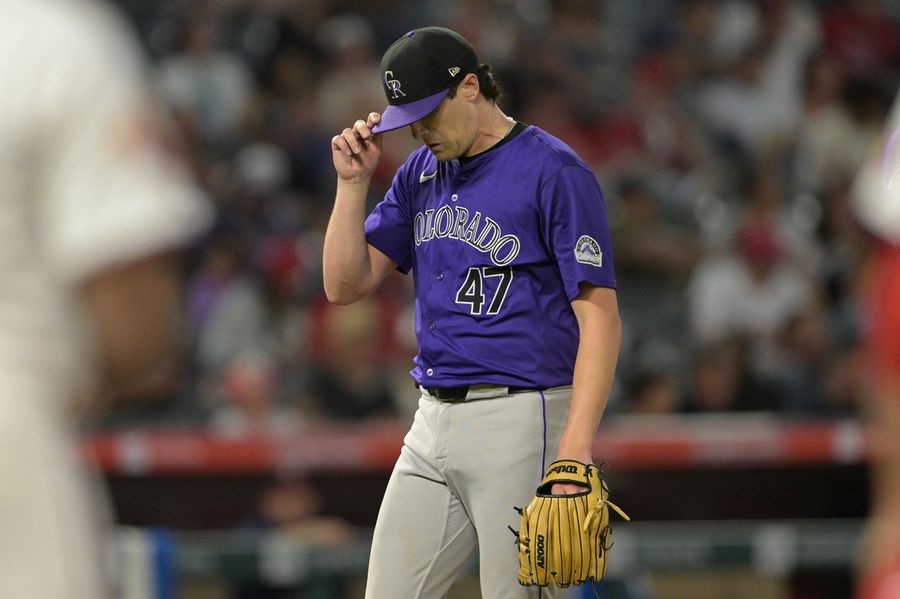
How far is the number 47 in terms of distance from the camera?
12.1ft

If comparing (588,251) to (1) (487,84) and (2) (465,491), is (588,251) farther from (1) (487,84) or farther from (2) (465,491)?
(2) (465,491)

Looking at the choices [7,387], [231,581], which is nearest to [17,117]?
[7,387]

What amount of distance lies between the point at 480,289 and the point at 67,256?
7.45ft

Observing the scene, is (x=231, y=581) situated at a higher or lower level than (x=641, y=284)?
lower

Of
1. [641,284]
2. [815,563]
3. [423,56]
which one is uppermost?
[423,56]

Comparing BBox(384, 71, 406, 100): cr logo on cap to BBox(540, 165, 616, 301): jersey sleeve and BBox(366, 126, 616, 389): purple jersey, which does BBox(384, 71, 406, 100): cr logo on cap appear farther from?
BBox(540, 165, 616, 301): jersey sleeve

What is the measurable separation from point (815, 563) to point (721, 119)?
3.95 metres

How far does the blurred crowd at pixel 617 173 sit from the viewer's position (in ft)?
26.1

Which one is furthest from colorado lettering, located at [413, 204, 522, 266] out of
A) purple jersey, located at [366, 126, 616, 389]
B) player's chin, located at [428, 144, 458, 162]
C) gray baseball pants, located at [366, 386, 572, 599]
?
gray baseball pants, located at [366, 386, 572, 599]

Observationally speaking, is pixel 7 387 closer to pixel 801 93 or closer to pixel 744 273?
pixel 744 273

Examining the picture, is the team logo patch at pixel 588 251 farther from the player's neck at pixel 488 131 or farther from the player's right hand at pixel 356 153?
the player's right hand at pixel 356 153

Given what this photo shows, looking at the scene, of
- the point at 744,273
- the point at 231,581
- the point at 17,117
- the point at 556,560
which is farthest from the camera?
the point at 744,273

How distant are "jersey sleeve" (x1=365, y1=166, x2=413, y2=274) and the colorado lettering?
0.62 ft

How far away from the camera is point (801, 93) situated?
32.8ft
